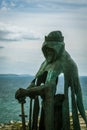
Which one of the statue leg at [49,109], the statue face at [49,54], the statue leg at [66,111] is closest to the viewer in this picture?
the statue leg at [49,109]

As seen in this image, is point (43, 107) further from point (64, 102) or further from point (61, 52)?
point (61, 52)

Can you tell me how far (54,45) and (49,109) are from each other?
3.82 feet

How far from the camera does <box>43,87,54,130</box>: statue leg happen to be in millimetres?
9990

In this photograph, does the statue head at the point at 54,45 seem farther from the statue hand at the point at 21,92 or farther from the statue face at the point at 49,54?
the statue hand at the point at 21,92

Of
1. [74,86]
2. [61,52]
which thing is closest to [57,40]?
[61,52]

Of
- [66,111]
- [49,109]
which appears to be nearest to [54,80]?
[49,109]

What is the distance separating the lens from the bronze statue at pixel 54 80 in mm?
10023

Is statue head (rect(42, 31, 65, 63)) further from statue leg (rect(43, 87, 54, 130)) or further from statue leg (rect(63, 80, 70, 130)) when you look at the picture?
statue leg (rect(43, 87, 54, 130))

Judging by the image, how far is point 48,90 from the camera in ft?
32.7

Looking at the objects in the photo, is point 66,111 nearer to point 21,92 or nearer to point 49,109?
point 49,109

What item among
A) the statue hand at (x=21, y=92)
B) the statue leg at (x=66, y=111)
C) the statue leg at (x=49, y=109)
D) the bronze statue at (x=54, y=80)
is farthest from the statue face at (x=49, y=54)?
the statue hand at (x=21, y=92)

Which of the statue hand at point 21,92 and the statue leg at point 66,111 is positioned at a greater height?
the statue hand at point 21,92

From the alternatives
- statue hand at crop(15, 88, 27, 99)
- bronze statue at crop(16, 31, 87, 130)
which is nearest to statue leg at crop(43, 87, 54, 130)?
bronze statue at crop(16, 31, 87, 130)

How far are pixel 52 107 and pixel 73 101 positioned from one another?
18.7 inches
